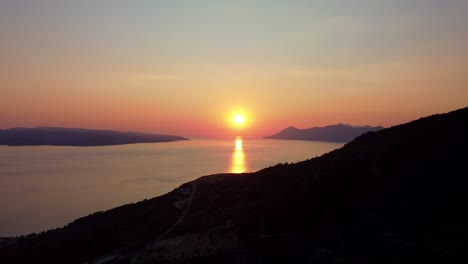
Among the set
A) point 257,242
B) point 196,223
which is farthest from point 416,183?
point 196,223

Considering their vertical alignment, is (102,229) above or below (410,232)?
below

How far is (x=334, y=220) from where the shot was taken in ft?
126

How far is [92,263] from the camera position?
4703cm

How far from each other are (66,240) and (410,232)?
177 feet

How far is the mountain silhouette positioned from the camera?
33188mm

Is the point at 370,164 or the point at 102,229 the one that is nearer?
the point at 370,164

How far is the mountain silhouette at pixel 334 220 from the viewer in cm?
3319

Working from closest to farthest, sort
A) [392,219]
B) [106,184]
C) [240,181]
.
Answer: [392,219], [240,181], [106,184]

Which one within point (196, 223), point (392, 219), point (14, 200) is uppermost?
point (392, 219)

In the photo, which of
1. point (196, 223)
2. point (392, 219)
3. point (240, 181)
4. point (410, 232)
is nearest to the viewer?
point (410, 232)

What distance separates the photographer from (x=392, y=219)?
119 ft

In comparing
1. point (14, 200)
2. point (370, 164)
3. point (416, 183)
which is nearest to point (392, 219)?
point (416, 183)

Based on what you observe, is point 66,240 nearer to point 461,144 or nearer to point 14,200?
point 461,144

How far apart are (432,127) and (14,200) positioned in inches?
5054
